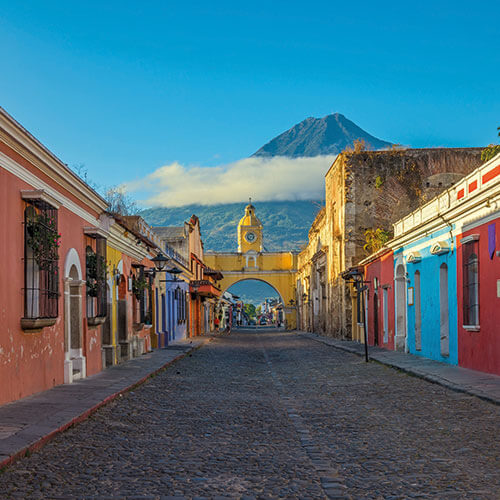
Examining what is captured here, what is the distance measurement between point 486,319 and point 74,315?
25.0ft

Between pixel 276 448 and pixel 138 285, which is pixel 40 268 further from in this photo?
pixel 138 285

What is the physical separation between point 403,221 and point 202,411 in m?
13.4

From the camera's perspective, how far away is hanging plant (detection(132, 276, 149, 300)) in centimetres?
1922

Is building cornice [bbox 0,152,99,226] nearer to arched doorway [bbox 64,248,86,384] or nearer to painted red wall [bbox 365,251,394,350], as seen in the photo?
arched doorway [bbox 64,248,86,384]

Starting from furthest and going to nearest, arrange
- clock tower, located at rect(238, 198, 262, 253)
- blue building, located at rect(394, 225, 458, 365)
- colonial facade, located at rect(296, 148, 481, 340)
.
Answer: clock tower, located at rect(238, 198, 262, 253)
colonial facade, located at rect(296, 148, 481, 340)
blue building, located at rect(394, 225, 458, 365)

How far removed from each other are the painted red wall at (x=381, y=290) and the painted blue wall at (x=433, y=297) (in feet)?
8.48

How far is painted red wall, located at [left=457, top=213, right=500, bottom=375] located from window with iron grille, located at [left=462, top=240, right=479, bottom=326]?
0.81 ft

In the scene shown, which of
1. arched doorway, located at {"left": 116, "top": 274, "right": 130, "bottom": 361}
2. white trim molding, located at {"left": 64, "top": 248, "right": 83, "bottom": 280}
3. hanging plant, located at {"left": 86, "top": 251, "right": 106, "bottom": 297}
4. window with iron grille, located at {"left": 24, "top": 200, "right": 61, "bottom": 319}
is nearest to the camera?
window with iron grille, located at {"left": 24, "top": 200, "right": 61, "bottom": 319}

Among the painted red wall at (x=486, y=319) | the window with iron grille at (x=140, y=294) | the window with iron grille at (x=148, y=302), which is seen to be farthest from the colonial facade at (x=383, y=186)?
the painted red wall at (x=486, y=319)

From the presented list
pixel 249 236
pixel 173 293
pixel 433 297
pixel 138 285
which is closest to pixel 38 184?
pixel 138 285

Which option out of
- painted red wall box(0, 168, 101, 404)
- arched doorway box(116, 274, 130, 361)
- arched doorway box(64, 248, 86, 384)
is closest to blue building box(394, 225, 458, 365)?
arched doorway box(116, 274, 130, 361)

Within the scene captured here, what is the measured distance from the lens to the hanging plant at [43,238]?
31.9 feet

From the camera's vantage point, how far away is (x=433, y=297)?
16.8 m

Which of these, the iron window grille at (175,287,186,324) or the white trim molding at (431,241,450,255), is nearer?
the white trim molding at (431,241,450,255)
